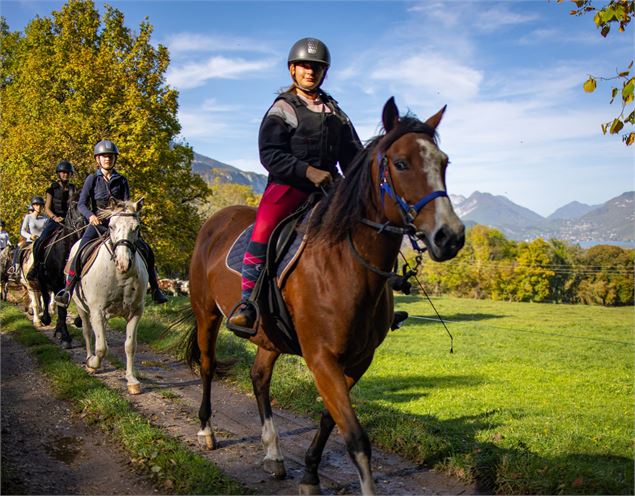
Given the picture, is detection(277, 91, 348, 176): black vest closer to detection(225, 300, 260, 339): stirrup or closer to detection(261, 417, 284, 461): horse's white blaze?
detection(225, 300, 260, 339): stirrup

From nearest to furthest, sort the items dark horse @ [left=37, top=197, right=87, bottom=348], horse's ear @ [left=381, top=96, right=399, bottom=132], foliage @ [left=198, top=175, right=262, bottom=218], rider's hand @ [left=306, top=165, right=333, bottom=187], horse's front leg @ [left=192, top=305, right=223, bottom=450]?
horse's ear @ [left=381, top=96, right=399, bottom=132] < rider's hand @ [left=306, top=165, right=333, bottom=187] < horse's front leg @ [left=192, top=305, right=223, bottom=450] < dark horse @ [left=37, top=197, right=87, bottom=348] < foliage @ [left=198, top=175, right=262, bottom=218]

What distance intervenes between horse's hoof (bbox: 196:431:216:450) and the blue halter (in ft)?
11.8

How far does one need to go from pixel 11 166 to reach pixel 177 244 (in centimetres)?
763

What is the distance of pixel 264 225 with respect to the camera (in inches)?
185

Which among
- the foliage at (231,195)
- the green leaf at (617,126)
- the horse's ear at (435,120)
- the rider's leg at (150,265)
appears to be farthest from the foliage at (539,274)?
the horse's ear at (435,120)

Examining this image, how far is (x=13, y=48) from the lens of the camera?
3331 cm

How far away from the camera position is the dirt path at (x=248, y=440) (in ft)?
15.9

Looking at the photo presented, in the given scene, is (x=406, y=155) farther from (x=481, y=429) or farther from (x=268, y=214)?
(x=481, y=429)

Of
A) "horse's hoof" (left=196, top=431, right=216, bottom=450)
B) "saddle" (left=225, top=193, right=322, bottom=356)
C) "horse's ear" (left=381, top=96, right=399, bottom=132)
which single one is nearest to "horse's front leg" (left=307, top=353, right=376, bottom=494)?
"saddle" (left=225, top=193, right=322, bottom=356)

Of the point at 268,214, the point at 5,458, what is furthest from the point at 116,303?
the point at 268,214

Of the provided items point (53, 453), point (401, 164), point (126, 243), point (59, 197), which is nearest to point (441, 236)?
point (401, 164)

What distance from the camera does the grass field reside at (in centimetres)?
482

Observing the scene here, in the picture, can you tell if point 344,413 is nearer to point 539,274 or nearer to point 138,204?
point 138,204

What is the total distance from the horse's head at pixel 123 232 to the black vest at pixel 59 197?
449 cm
